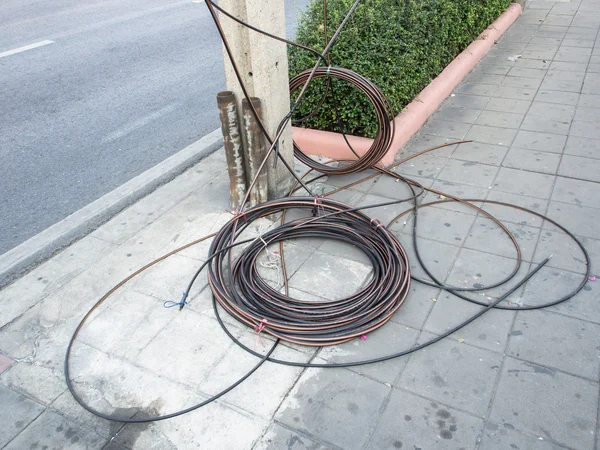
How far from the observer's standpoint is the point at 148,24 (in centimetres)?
1103

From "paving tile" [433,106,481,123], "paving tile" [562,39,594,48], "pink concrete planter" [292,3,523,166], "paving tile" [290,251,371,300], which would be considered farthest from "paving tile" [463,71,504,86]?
"paving tile" [290,251,371,300]

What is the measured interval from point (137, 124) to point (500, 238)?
178 inches

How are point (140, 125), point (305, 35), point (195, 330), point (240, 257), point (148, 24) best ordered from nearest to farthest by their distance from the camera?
1. point (195, 330)
2. point (240, 257)
3. point (305, 35)
4. point (140, 125)
5. point (148, 24)

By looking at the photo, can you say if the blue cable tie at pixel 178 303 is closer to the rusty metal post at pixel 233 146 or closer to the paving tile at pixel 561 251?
the rusty metal post at pixel 233 146

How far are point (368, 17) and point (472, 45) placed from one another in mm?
2891

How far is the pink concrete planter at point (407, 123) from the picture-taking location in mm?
5262

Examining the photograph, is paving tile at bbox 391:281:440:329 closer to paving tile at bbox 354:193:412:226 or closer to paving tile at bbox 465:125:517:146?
paving tile at bbox 354:193:412:226

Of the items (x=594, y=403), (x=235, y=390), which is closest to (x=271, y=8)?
(x=235, y=390)

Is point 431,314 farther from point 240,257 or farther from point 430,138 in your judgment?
point 430,138

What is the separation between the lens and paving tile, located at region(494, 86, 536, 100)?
6613 millimetres

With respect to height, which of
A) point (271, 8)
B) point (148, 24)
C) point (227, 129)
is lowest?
point (148, 24)

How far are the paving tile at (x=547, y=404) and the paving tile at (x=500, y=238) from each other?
43.9 inches

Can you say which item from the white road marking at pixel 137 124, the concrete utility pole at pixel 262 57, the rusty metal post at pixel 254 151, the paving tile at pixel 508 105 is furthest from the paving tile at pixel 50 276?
the paving tile at pixel 508 105

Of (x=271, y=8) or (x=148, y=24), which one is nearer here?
(x=271, y=8)
